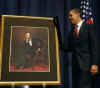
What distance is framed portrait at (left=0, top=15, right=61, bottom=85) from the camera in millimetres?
2498

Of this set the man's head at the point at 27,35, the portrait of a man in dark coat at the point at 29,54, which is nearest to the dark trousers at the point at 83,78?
the portrait of a man in dark coat at the point at 29,54

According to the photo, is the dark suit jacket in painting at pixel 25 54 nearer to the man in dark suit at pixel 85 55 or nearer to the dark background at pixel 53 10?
the man in dark suit at pixel 85 55

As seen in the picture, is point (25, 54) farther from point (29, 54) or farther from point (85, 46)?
point (85, 46)

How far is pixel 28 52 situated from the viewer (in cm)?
262

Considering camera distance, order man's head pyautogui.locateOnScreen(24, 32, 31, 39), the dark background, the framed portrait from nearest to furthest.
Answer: the framed portrait → man's head pyautogui.locateOnScreen(24, 32, 31, 39) → the dark background

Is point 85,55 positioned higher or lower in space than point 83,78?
higher

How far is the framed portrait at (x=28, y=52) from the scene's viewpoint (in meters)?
2.50

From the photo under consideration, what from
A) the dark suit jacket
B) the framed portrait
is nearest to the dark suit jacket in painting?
the framed portrait

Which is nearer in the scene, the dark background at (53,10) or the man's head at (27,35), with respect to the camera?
the man's head at (27,35)

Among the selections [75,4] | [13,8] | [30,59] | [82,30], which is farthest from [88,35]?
[13,8]

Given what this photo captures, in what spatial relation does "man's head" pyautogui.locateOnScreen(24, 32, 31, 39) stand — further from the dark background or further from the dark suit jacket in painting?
the dark background

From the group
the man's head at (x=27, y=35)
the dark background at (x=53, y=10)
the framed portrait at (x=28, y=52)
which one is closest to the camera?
the framed portrait at (x=28, y=52)

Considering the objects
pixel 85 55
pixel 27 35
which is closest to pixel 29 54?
pixel 27 35

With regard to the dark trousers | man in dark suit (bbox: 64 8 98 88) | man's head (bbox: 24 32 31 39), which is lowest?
the dark trousers
